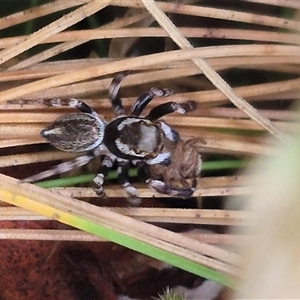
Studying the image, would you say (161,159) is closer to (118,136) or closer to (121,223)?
(118,136)

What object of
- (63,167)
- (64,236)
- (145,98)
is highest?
(145,98)

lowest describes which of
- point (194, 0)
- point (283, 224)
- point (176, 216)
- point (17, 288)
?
point (283, 224)

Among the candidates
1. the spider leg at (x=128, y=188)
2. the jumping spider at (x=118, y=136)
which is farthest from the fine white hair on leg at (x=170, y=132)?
the spider leg at (x=128, y=188)

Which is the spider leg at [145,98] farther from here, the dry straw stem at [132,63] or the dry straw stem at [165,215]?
the dry straw stem at [165,215]

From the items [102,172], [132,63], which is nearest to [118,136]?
[102,172]

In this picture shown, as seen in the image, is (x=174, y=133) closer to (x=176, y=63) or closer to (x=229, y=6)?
(x=176, y=63)

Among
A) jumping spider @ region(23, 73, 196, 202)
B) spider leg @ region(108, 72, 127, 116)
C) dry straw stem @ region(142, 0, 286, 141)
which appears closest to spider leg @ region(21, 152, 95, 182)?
jumping spider @ region(23, 73, 196, 202)

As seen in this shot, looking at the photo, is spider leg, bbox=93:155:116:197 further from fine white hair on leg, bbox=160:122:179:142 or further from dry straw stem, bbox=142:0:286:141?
dry straw stem, bbox=142:0:286:141

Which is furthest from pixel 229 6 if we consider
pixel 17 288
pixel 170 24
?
pixel 17 288
